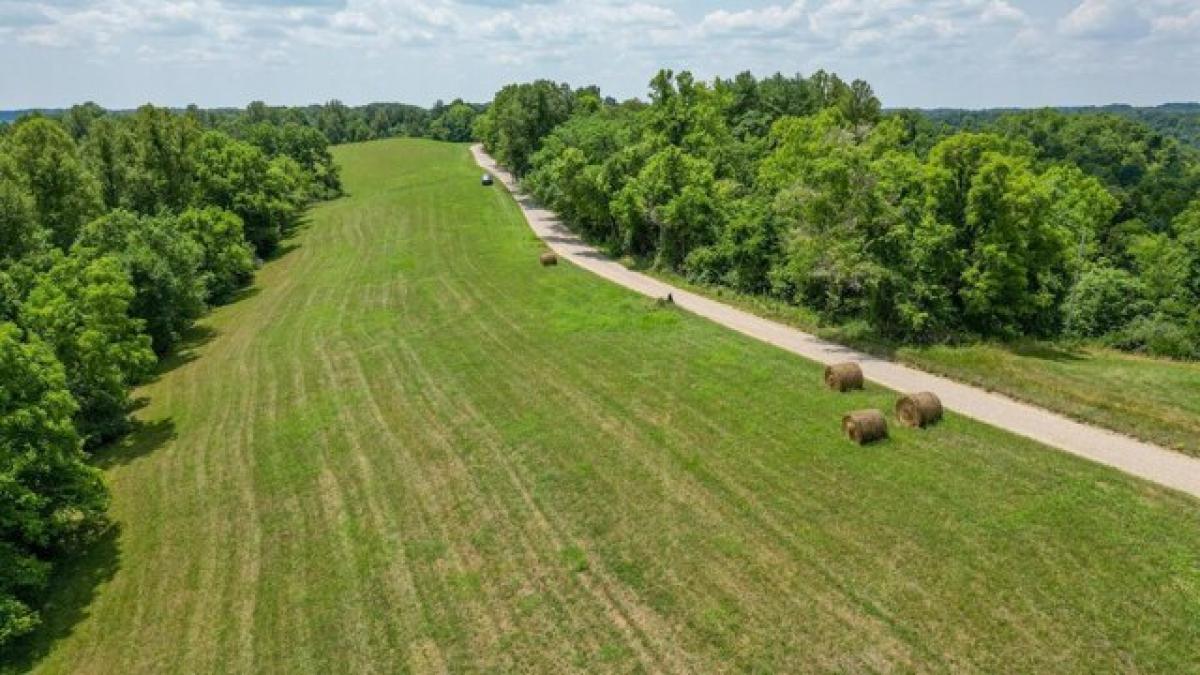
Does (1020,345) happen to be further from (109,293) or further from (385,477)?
(109,293)

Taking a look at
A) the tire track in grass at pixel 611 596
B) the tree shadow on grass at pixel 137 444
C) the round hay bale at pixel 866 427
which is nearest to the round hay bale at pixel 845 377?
the round hay bale at pixel 866 427

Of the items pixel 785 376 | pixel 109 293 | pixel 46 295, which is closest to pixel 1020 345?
pixel 785 376

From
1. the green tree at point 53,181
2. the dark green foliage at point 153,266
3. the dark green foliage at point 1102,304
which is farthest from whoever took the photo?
the green tree at point 53,181

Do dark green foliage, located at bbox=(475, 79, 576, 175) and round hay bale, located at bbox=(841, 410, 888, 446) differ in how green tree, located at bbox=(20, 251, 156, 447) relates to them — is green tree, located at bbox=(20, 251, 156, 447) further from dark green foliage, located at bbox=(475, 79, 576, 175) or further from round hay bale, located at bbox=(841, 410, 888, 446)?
dark green foliage, located at bbox=(475, 79, 576, 175)

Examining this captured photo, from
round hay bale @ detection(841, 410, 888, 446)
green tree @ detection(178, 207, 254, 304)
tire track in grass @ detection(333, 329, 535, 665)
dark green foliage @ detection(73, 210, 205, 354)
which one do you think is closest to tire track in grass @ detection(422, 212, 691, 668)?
tire track in grass @ detection(333, 329, 535, 665)

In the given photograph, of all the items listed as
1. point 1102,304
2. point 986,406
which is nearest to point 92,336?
Answer: point 986,406

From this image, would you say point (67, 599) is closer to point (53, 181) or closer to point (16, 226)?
point (16, 226)

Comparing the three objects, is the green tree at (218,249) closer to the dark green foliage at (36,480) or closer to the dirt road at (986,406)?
the dark green foliage at (36,480)
